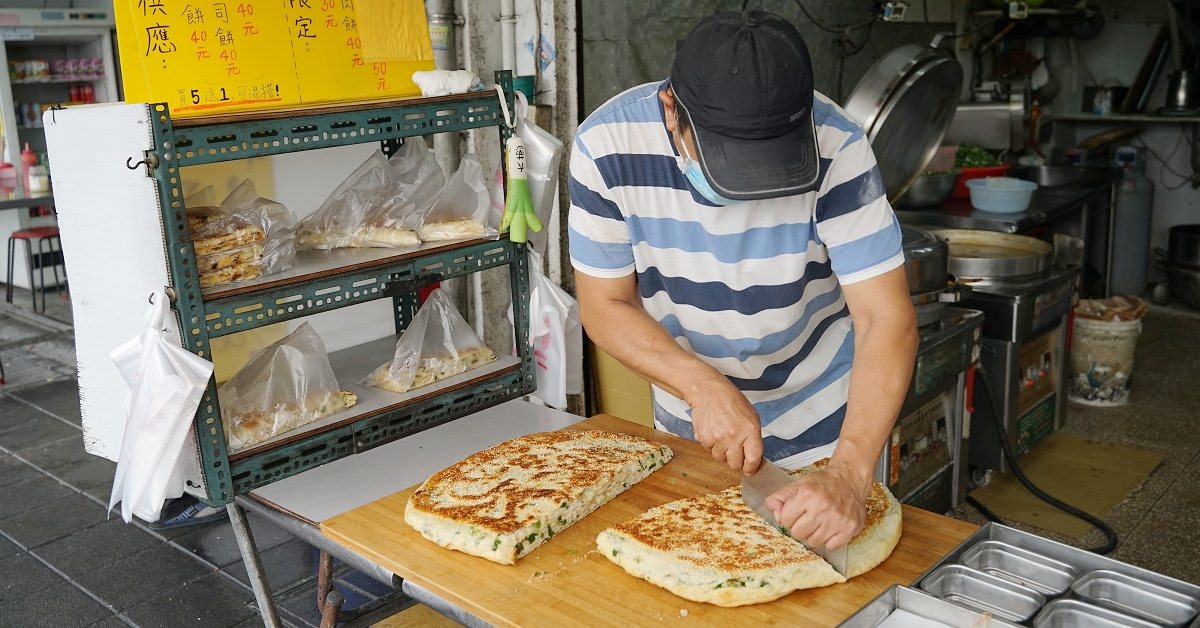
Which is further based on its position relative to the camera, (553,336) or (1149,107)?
(1149,107)

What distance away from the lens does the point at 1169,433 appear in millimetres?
5109

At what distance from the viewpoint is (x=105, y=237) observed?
7.64 feet

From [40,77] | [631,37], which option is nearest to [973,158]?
[631,37]

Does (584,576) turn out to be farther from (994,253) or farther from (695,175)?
(994,253)

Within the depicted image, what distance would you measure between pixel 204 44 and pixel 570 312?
4.01 ft

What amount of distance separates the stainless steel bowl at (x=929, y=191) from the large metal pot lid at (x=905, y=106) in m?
1.05

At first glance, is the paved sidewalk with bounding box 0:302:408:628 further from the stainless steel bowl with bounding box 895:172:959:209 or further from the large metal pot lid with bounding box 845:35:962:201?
the stainless steel bowl with bounding box 895:172:959:209

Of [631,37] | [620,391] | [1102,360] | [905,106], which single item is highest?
[631,37]

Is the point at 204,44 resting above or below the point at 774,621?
above

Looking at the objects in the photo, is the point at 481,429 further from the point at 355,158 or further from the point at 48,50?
the point at 48,50

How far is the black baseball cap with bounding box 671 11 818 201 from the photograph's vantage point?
1.67m

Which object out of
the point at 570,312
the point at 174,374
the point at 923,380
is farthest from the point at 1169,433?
the point at 174,374

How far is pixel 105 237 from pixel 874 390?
178 centimetres

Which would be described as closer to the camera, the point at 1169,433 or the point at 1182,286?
the point at 1169,433
